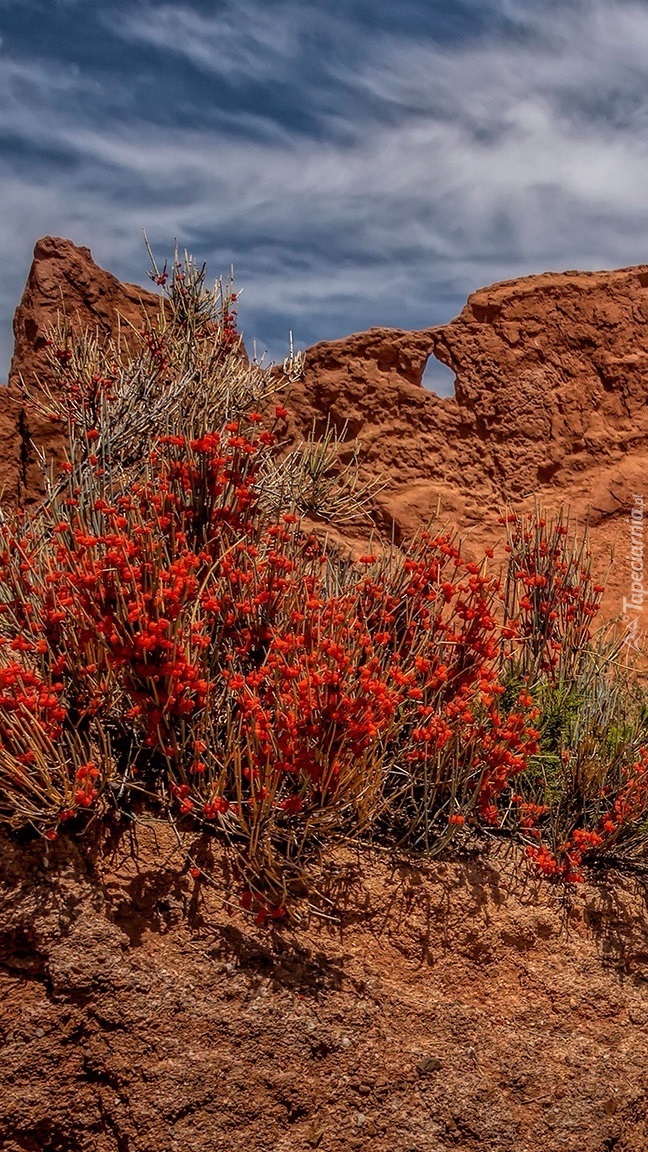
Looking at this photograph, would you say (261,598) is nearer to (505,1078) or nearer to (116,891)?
(116,891)

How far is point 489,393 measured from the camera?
7090 millimetres

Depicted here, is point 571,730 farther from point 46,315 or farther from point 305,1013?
point 46,315

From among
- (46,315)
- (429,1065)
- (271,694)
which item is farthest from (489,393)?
(429,1065)

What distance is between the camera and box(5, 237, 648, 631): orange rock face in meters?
6.88

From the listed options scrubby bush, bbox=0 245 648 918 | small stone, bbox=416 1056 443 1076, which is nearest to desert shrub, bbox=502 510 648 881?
scrubby bush, bbox=0 245 648 918

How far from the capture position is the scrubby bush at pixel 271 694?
130 inches

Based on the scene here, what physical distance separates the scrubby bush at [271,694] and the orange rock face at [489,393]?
1798mm

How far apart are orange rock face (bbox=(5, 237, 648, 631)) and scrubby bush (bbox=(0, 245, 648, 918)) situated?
1.80 meters

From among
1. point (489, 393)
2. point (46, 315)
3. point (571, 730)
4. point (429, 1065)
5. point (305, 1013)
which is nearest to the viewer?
point (305, 1013)

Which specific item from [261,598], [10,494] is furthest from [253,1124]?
[10,494]

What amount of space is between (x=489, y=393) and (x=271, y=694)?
412 cm

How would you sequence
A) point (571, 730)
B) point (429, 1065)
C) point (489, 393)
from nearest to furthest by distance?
point (429, 1065)
point (571, 730)
point (489, 393)

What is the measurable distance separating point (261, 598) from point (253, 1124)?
168 cm

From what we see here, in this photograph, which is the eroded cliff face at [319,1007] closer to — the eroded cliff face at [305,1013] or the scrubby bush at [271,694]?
the eroded cliff face at [305,1013]
